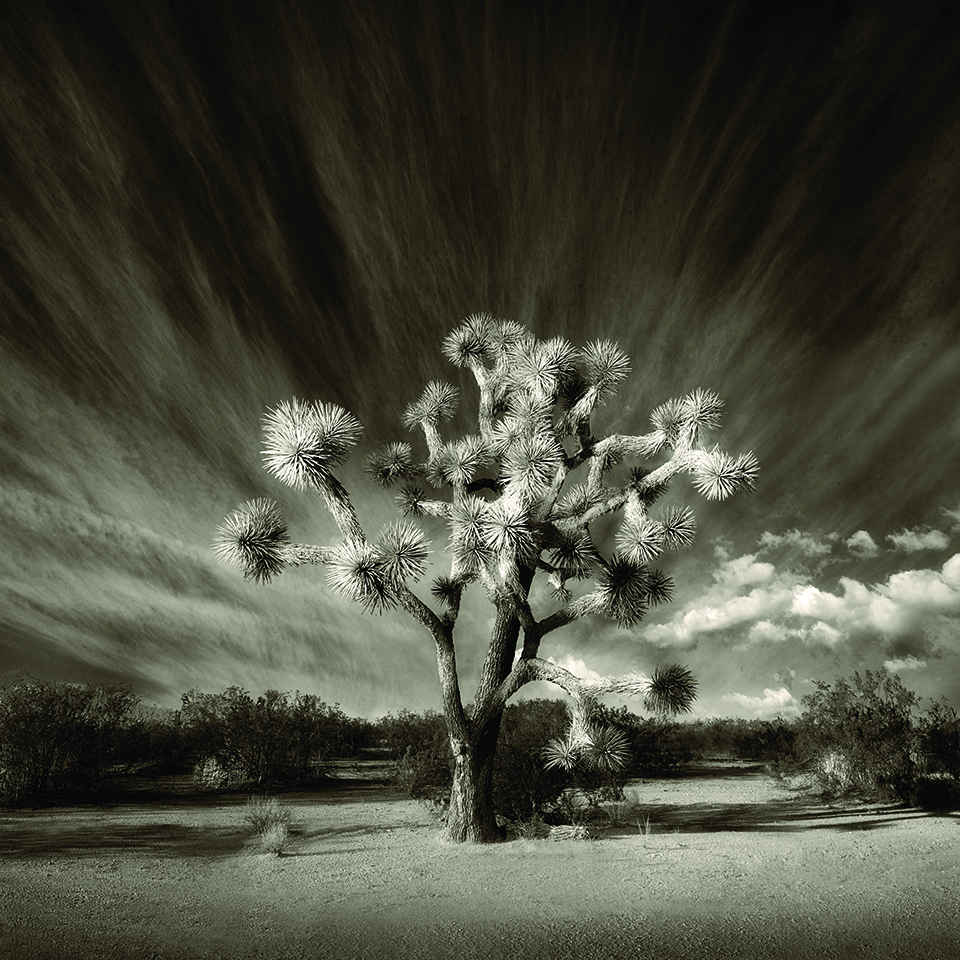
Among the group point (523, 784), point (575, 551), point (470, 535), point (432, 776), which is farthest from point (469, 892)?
point (432, 776)

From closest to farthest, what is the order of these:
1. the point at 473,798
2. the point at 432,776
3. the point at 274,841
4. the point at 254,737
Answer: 1. the point at 274,841
2. the point at 473,798
3. the point at 432,776
4. the point at 254,737

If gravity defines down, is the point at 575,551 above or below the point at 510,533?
above

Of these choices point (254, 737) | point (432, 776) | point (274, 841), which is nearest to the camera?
point (274, 841)

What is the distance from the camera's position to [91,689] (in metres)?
14.4

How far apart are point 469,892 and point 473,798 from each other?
2816mm

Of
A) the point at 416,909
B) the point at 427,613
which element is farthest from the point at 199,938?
the point at 427,613

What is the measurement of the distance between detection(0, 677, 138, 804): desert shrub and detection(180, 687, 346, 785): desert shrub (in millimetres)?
2804

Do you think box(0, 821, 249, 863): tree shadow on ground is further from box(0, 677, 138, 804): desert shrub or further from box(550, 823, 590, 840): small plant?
box(550, 823, 590, 840): small plant

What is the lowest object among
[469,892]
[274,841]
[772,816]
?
[469,892]

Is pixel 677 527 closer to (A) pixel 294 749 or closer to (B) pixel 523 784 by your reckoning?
(B) pixel 523 784

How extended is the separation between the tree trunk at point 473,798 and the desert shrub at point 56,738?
930cm

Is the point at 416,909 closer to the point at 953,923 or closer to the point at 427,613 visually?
the point at 427,613

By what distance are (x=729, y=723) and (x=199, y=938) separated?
39.5 meters

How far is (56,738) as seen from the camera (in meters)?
12.7
